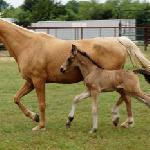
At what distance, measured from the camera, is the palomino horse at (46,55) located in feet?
27.9

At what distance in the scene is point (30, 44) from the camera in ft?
28.7

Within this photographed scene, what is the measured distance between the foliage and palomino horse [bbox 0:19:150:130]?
5350cm

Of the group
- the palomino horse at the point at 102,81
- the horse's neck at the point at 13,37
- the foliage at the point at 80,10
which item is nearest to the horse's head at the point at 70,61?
the palomino horse at the point at 102,81

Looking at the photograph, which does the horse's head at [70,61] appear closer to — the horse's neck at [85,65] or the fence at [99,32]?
the horse's neck at [85,65]

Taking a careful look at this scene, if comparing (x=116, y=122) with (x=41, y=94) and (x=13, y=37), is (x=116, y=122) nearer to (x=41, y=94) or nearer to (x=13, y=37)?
(x=41, y=94)

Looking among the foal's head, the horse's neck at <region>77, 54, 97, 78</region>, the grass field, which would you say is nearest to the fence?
the grass field

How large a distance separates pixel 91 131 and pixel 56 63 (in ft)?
4.43

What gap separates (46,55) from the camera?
8578 mm

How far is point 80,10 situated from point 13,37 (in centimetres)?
7221

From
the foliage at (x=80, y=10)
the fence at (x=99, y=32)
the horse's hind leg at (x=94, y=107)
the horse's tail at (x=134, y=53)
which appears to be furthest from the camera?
the foliage at (x=80, y=10)

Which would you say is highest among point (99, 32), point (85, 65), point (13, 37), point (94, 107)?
point (13, 37)

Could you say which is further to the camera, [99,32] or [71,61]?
[99,32]

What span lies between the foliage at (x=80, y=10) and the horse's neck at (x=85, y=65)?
54.1 m

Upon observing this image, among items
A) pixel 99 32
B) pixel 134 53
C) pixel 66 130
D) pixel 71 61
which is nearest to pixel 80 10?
pixel 99 32
